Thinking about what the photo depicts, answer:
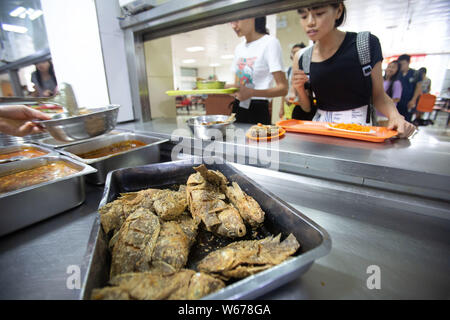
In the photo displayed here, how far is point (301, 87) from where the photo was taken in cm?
207

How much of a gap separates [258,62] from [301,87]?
815 mm

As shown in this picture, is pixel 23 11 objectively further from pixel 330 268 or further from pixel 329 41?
pixel 330 268

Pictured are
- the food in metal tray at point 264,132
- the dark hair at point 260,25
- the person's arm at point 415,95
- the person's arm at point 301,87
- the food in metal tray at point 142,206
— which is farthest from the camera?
the person's arm at point 415,95

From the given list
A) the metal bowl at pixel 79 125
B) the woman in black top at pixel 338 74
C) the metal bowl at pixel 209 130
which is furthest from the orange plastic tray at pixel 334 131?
the metal bowl at pixel 79 125

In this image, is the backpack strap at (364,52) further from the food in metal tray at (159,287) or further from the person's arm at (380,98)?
the food in metal tray at (159,287)

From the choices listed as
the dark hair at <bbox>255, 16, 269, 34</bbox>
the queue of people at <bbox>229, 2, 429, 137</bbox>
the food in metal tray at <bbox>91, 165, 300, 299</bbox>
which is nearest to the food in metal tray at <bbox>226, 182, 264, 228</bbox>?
the food in metal tray at <bbox>91, 165, 300, 299</bbox>

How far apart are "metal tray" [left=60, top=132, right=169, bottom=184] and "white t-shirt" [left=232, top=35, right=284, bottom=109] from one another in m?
1.59

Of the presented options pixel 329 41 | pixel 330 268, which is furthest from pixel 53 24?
pixel 330 268

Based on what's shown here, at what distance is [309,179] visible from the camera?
1.26m

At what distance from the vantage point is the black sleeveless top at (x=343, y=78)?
1805mm

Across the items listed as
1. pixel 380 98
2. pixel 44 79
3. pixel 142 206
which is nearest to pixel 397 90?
pixel 380 98

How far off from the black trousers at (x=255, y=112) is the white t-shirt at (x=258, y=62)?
0.06 meters

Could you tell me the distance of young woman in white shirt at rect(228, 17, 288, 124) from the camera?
245cm

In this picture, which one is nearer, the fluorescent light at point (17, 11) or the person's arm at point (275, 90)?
the person's arm at point (275, 90)
